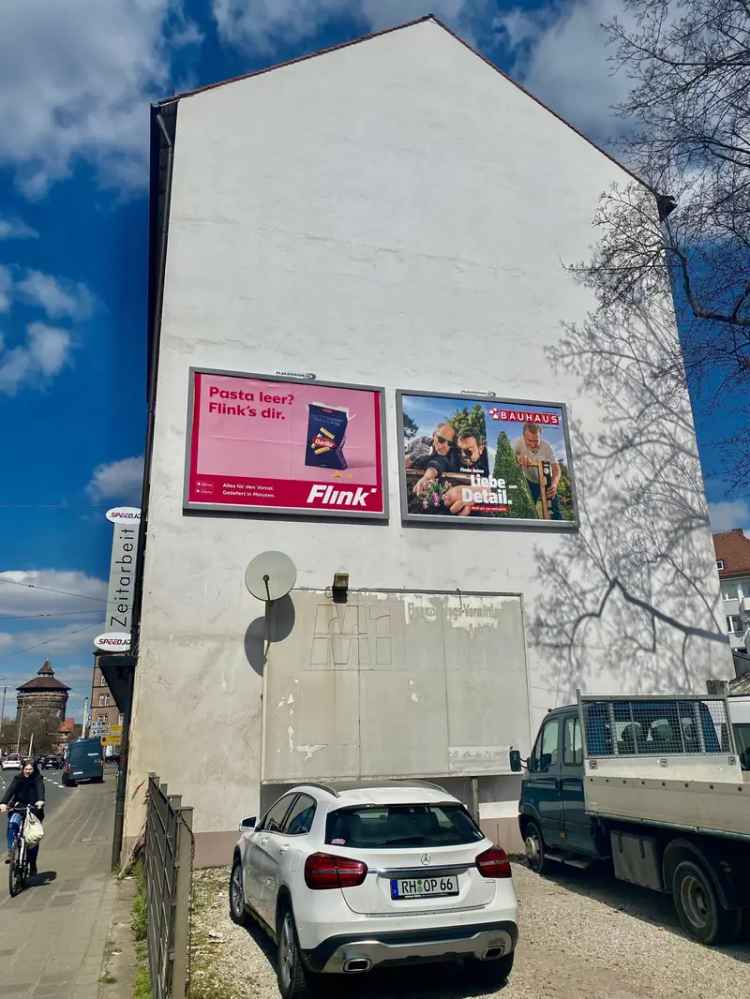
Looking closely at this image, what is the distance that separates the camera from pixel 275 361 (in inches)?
528

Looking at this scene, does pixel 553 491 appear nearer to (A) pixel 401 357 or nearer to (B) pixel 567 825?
(A) pixel 401 357

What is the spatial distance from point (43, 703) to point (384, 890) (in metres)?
153

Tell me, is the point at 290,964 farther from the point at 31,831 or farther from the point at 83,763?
the point at 83,763

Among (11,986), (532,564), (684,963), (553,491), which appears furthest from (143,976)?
(553,491)

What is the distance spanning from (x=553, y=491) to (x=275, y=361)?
18.8 ft

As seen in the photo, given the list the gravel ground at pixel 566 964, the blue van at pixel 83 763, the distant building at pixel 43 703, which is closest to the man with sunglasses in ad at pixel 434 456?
the gravel ground at pixel 566 964

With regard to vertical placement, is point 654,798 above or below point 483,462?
below

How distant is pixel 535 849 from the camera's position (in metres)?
9.88

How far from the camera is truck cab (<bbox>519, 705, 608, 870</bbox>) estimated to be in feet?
28.0

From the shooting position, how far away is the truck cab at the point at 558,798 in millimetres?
8539

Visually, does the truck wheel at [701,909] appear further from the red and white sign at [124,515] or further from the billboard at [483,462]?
the red and white sign at [124,515]

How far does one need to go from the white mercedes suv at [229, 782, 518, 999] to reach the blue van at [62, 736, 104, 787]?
42.0 metres

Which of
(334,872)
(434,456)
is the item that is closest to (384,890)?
(334,872)

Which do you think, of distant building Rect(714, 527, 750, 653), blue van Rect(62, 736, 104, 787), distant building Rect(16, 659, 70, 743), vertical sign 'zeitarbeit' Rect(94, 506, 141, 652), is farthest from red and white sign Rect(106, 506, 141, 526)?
distant building Rect(16, 659, 70, 743)
